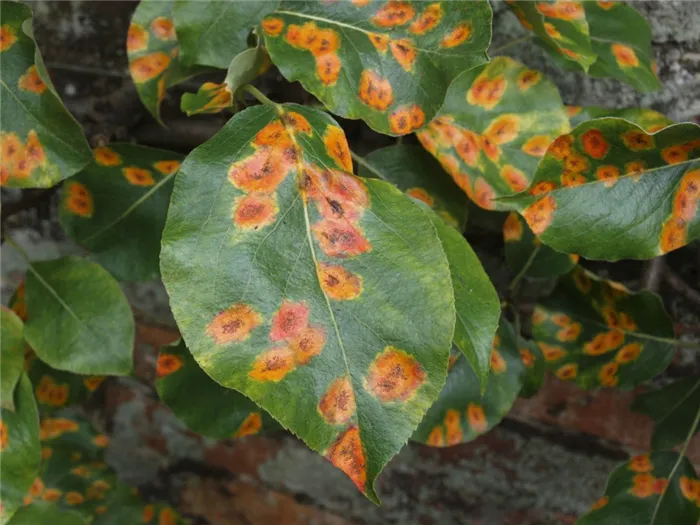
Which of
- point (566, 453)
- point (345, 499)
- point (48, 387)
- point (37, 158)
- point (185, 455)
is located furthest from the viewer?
point (185, 455)

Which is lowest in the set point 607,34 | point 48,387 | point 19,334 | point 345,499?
point 345,499

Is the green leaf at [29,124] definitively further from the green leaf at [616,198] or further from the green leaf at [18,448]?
the green leaf at [616,198]

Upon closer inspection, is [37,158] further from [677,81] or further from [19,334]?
[677,81]

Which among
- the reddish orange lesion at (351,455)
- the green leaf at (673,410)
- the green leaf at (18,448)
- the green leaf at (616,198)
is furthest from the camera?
the green leaf at (673,410)

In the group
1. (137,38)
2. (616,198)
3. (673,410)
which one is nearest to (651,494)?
(673,410)

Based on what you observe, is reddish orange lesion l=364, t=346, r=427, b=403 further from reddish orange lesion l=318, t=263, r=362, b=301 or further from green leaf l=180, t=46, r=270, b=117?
green leaf l=180, t=46, r=270, b=117

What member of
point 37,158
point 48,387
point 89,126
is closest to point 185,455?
point 48,387

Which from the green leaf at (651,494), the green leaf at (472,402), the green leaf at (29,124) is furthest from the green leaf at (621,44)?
the green leaf at (29,124)
